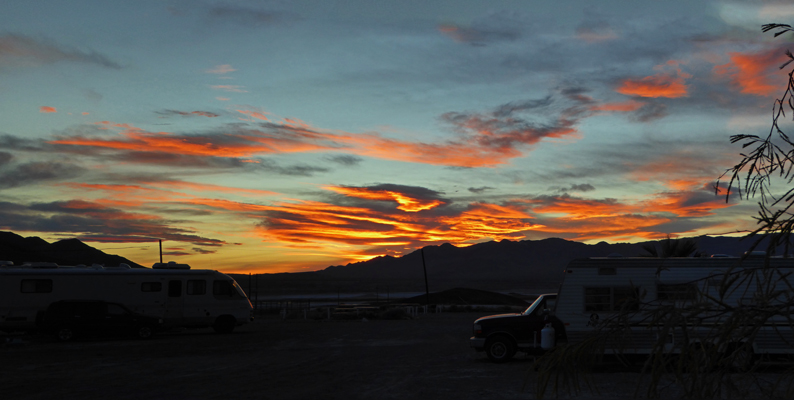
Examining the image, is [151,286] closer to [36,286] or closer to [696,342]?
[36,286]

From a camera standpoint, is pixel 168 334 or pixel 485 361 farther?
pixel 168 334

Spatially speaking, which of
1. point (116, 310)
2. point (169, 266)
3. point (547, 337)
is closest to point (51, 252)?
point (169, 266)

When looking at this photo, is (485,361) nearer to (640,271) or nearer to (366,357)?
(366,357)

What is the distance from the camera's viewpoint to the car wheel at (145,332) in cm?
2720

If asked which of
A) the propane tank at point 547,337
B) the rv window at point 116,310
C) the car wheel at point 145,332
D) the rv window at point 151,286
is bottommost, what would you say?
the car wheel at point 145,332

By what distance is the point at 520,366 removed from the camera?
56.0 feet

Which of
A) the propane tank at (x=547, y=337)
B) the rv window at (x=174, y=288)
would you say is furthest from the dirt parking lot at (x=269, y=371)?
the rv window at (x=174, y=288)

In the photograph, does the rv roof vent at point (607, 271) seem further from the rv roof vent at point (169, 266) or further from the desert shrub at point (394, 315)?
the desert shrub at point (394, 315)

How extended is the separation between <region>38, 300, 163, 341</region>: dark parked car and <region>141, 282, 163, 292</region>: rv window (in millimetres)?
1579

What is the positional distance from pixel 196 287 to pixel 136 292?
2.53 meters

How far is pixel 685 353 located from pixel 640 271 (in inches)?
532

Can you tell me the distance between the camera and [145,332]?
27.3 meters

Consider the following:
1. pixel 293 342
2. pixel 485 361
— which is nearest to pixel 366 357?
pixel 485 361

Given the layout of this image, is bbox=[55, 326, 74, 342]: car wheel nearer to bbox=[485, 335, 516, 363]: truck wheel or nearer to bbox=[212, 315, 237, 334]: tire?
bbox=[212, 315, 237, 334]: tire
